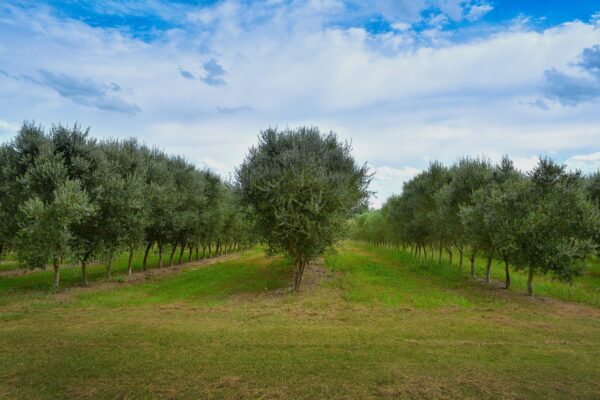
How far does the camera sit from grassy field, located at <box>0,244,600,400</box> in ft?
35.6

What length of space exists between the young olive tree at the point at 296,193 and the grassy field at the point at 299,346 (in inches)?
156

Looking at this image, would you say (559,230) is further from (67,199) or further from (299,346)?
→ (67,199)

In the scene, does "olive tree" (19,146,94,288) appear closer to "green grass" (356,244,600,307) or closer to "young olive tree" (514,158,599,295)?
"young olive tree" (514,158,599,295)

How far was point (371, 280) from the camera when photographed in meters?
34.5

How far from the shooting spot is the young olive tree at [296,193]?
27.4 m

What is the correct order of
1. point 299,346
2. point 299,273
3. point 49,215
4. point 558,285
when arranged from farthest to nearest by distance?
point 558,285 < point 299,273 < point 49,215 < point 299,346

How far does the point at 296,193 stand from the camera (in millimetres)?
27797

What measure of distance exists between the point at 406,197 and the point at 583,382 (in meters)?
50.8

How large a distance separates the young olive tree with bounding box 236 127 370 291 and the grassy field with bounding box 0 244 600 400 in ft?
13.0

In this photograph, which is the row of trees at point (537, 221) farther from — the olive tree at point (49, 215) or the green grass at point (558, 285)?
the olive tree at point (49, 215)

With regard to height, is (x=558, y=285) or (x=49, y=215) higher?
(x=49, y=215)

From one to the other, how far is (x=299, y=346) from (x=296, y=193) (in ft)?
48.2

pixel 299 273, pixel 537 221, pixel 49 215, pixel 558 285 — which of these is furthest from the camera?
pixel 558 285

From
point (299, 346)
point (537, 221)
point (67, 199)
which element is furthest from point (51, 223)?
point (537, 221)
